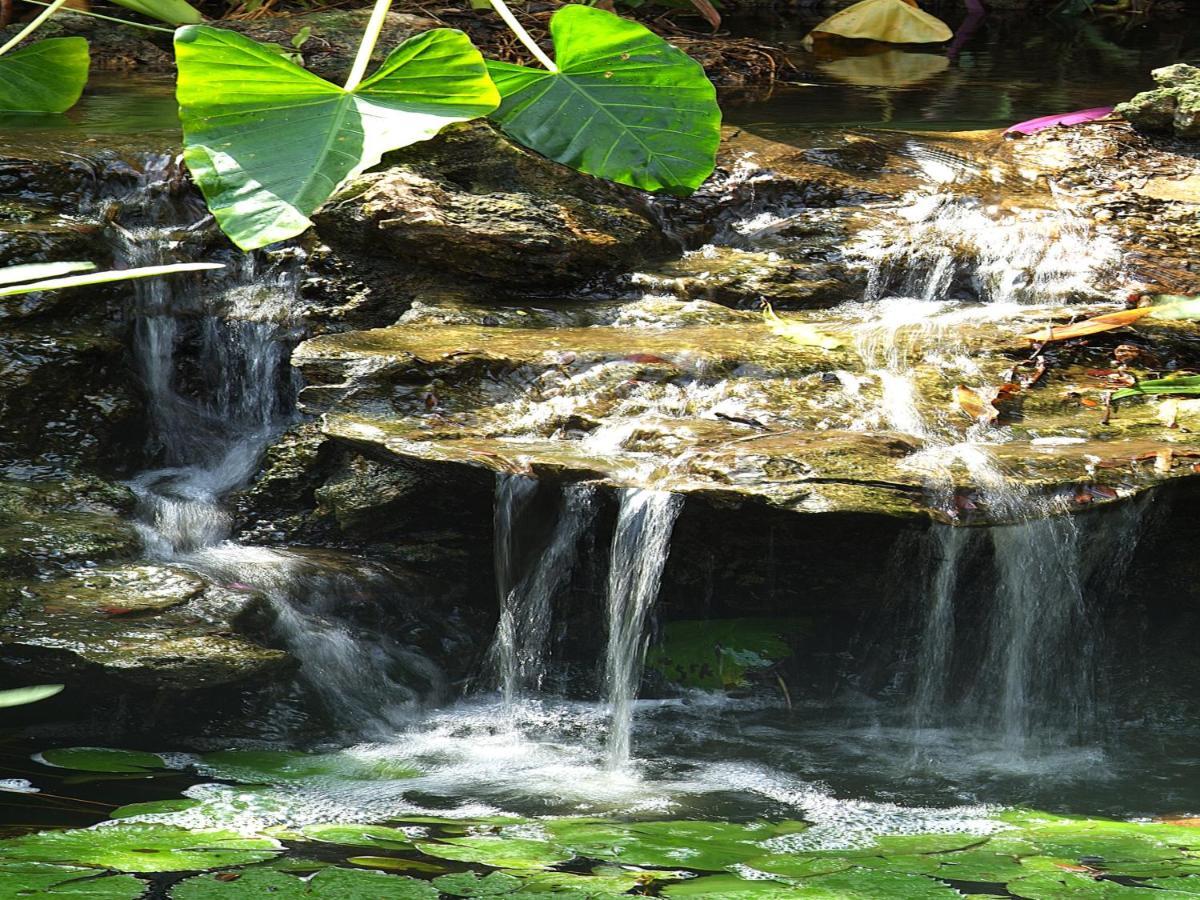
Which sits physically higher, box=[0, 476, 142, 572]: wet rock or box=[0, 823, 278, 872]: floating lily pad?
box=[0, 476, 142, 572]: wet rock

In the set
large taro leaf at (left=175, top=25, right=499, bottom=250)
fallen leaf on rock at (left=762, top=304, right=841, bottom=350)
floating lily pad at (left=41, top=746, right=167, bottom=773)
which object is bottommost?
floating lily pad at (left=41, top=746, right=167, bottom=773)

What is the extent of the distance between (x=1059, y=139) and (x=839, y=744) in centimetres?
288

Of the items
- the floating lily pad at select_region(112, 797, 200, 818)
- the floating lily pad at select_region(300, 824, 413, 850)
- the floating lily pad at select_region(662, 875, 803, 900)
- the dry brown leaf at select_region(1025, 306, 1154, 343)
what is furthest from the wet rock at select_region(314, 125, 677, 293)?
the floating lily pad at select_region(662, 875, 803, 900)

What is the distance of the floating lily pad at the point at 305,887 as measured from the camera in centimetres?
136

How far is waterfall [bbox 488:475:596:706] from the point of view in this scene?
346 centimetres

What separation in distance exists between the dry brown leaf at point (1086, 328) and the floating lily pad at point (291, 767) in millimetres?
2091

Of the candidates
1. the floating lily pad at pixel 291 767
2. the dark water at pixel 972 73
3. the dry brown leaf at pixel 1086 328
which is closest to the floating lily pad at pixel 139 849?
the floating lily pad at pixel 291 767

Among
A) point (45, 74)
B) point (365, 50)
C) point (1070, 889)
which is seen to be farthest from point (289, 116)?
point (1070, 889)

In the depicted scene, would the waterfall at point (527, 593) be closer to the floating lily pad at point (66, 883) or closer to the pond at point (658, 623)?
the pond at point (658, 623)

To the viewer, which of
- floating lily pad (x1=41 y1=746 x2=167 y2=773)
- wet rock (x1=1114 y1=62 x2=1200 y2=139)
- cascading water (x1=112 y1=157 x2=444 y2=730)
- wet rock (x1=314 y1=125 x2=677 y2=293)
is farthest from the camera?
wet rock (x1=1114 y1=62 x2=1200 y2=139)

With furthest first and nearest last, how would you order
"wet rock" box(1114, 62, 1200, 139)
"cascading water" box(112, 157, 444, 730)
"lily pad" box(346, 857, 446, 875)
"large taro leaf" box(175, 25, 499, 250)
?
"wet rock" box(1114, 62, 1200, 139) < "cascading water" box(112, 157, 444, 730) < "large taro leaf" box(175, 25, 499, 250) < "lily pad" box(346, 857, 446, 875)

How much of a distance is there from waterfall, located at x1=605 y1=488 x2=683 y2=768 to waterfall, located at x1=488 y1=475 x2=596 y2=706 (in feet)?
0.46

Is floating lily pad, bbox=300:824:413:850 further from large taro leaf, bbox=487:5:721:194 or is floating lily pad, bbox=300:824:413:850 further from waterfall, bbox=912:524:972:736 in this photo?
large taro leaf, bbox=487:5:721:194

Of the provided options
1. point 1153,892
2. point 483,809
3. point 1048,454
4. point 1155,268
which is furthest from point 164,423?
point 1153,892
